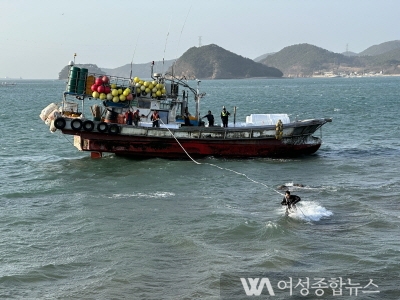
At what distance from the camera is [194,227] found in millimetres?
17328

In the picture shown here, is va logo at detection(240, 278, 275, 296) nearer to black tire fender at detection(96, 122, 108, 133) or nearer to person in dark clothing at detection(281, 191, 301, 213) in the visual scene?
person in dark clothing at detection(281, 191, 301, 213)

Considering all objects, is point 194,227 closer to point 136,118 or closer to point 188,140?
point 188,140

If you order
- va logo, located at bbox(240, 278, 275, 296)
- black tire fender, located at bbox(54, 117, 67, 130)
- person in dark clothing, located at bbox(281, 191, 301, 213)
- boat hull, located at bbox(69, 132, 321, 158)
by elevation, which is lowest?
va logo, located at bbox(240, 278, 275, 296)

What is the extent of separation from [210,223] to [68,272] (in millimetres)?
4934

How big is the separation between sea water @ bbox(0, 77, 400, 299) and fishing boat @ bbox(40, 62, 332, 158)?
685 mm

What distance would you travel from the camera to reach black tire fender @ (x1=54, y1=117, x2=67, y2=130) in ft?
86.2

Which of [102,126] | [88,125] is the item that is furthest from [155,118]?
[88,125]

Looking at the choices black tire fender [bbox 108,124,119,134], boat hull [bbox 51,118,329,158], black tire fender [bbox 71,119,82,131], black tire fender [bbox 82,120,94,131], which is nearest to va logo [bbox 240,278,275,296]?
boat hull [bbox 51,118,329,158]

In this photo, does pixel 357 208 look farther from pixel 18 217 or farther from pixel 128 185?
pixel 18 217

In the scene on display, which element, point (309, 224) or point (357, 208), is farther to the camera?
point (357, 208)

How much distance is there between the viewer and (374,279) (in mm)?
13469

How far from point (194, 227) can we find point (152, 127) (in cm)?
1024

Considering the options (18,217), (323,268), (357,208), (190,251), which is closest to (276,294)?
(323,268)

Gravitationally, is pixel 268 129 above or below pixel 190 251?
above
